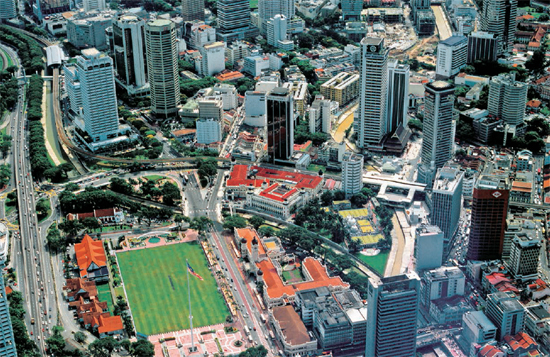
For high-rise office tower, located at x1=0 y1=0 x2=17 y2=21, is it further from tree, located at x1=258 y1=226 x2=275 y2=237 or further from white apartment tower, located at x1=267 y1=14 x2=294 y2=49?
tree, located at x1=258 y1=226 x2=275 y2=237

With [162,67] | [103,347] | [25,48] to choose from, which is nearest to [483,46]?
[162,67]

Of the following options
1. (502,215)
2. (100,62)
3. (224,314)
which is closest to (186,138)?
(100,62)

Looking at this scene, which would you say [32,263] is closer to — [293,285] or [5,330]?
[5,330]

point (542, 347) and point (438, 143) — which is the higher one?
point (438, 143)

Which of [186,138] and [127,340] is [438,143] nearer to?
[186,138]

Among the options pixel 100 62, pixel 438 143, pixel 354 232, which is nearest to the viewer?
pixel 354 232

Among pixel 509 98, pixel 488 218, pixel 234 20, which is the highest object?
pixel 234 20
